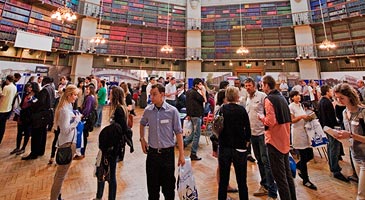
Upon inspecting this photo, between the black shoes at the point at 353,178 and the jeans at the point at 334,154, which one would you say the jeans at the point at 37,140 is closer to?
the jeans at the point at 334,154

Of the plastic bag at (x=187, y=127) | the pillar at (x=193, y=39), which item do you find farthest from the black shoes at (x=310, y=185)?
the pillar at (x=193, y=39)

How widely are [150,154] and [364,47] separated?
12.4 metres

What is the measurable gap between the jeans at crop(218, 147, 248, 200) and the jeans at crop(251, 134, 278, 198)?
0.52m

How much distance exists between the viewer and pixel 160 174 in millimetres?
1396

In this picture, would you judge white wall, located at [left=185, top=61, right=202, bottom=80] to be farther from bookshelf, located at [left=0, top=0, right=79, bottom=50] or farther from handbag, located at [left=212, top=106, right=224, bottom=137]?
handbag, located at [left=212, top=106, right=224, bottom=137]

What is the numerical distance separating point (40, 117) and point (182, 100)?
2.90m

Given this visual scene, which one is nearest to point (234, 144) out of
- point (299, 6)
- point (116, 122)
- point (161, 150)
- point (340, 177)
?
point (161, 150)

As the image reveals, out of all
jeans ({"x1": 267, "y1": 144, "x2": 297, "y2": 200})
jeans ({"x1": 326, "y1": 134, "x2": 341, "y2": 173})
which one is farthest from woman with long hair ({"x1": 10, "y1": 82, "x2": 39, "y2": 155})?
jeans ({"x1": 326, "y1": 134, "x2": 341, "y2": 173})

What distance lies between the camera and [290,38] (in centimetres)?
1077

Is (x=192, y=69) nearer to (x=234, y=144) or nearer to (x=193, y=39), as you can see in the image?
(x=193, y=39)

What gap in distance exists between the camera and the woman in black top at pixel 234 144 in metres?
1.54

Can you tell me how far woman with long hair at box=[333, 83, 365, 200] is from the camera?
51.7 inches

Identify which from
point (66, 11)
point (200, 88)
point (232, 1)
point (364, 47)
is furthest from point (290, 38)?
point (66, 11)

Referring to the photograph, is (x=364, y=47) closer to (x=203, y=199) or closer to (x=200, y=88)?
(x=200, y=88)
